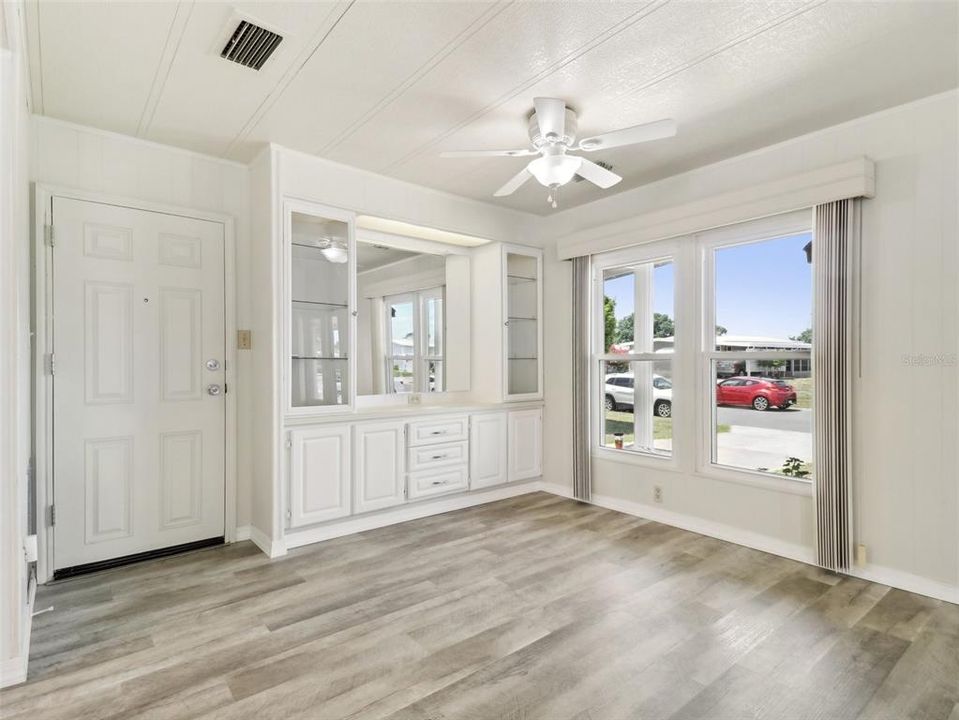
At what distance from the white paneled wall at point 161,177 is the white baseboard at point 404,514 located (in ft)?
1.68

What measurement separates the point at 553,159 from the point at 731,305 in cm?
180

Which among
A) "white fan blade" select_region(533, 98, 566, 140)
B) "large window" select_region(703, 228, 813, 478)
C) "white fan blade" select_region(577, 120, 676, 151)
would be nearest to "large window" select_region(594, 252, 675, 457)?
"large window" select_region(703, 228, 813, 478)

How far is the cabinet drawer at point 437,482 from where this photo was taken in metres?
4.03

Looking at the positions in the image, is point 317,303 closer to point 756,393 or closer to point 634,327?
point 634,327

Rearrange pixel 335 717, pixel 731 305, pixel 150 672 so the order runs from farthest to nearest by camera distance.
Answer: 1. pixel 731 305
2. pixel 150 672
3. pixel 335 717

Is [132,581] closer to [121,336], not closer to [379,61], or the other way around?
[121,336]

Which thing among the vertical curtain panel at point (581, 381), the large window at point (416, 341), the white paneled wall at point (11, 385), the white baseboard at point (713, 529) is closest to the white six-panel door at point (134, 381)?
the white paneled wall at point (11, 385)

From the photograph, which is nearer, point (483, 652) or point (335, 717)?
point (335, 717)

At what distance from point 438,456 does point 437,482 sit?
0.21m

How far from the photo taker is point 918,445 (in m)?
2.77

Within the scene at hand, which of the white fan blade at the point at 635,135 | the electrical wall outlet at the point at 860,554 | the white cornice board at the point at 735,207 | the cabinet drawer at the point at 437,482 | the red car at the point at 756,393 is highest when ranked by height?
the white fan blade at the point at 635,135

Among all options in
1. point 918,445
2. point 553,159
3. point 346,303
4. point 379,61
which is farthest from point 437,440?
point 918,445

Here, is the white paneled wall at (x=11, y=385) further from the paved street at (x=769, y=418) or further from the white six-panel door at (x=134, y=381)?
the paved street at (x=769, y=418)

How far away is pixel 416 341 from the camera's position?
4.46 meters
